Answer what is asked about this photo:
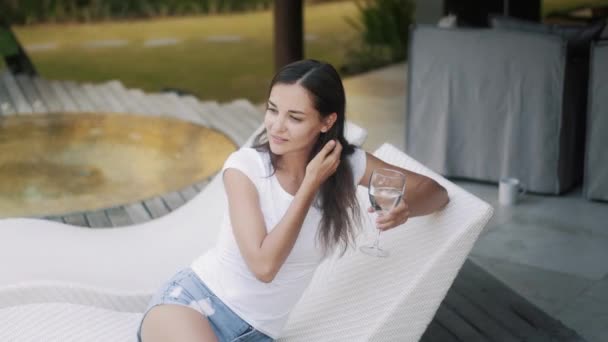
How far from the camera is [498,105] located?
496cm

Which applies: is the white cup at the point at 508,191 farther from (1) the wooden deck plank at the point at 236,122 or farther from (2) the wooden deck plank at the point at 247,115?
(2) the wooden deck plank at the point at 247,115

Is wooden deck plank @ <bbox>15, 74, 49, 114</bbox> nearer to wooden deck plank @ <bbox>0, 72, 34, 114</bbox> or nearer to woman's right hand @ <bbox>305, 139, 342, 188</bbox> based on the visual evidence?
wooden deck plank @ <bbox>0, 72, 34, 114</bbox>

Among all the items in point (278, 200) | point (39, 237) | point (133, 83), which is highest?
point (278, 200)

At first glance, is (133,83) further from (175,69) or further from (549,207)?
(549,207)

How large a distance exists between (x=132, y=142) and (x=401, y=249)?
11.0ft

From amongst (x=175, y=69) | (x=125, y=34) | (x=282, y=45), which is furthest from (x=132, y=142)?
(x=125, y=34)

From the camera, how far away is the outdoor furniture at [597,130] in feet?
15.1

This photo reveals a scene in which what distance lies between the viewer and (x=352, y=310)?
256 cm

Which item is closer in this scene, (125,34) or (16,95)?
(16,95)

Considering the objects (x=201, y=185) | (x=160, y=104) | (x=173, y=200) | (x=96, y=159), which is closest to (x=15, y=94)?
(x=160, y=104)

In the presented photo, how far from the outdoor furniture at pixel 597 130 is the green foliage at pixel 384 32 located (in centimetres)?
478

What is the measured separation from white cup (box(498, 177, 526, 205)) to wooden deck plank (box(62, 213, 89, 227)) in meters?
2.11

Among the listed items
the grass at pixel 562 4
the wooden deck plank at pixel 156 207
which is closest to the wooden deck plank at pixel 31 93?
the wooden deck plank at pixel 156 207

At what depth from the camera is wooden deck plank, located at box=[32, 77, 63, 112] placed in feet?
21.0
